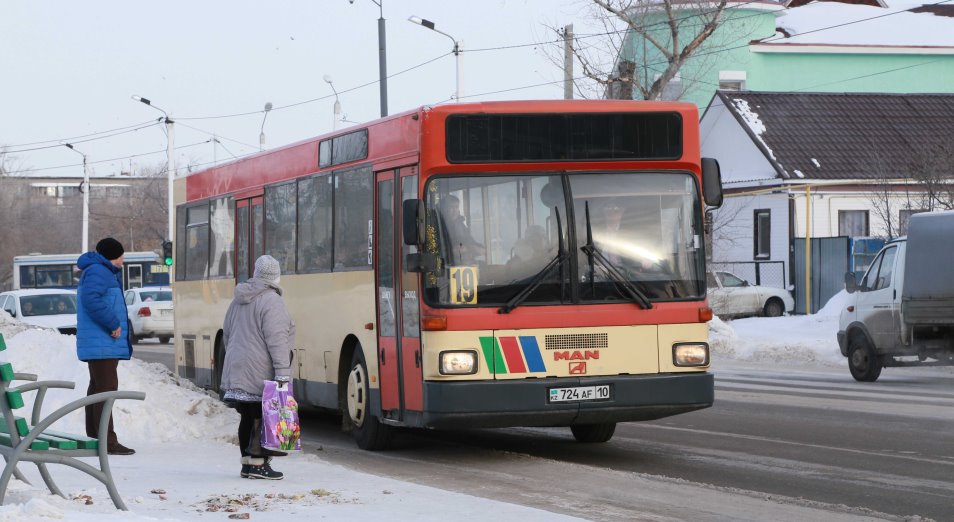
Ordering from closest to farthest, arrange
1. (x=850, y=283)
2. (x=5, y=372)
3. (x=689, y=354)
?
(x=5, y=372) < (x=689, y=354) < (x=850, y=283)

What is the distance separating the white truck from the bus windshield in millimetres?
9838

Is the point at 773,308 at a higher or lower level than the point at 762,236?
lower

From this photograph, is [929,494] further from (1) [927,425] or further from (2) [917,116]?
(2) [917,116]

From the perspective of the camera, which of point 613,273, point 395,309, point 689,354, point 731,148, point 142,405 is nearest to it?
point 613,273

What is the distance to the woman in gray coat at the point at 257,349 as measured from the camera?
34.7 feet

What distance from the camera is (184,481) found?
10.4m

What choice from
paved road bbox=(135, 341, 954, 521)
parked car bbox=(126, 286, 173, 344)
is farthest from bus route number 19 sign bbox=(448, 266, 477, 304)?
parked car bbox=(126, 286, 173, 344)

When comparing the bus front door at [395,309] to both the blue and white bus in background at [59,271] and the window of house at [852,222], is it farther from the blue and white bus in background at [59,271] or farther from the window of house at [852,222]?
the blue and white bus in background at [59,271]

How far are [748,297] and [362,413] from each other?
2902 cm

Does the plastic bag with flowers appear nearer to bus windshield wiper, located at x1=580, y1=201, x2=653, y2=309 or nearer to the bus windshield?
the bus windshield

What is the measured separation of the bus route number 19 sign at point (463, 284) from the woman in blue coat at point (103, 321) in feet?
9.27

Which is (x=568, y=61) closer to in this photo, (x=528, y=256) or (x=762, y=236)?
(x=762, y=236)

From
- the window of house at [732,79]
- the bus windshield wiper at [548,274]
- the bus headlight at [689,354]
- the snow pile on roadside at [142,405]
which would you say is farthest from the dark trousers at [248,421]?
the window of house at [732,79]

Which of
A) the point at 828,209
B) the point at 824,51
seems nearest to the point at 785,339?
the point at 828,209
